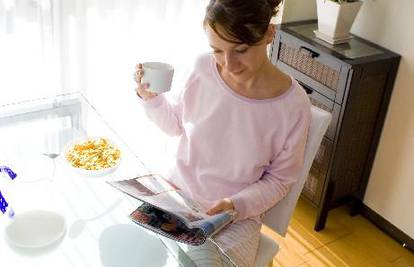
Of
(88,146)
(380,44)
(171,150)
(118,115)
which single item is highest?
(380,44)

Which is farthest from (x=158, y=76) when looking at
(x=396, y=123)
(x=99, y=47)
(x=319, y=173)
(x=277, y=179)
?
(x=396, y=123)

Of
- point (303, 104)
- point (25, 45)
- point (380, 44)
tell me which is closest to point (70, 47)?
point (25, 45)

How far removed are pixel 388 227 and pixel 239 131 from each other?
1.32m

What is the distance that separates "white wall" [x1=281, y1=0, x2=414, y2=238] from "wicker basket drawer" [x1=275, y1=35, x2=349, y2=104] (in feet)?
0.93

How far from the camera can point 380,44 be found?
2.22 meters

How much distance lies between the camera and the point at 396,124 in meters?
2.21

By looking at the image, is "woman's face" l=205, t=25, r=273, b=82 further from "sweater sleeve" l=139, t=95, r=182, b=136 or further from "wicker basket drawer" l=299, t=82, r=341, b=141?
"wicker basket drawer" l=299, t=82, r=341, b=141

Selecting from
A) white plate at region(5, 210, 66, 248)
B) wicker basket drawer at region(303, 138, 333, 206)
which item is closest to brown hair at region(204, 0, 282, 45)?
white plate at region(5, 210, 66, 248)

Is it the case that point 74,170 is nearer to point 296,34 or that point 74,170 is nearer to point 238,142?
point 238,142

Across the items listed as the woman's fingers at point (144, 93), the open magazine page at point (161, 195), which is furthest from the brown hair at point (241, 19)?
the open magazine page at point (161, 195)

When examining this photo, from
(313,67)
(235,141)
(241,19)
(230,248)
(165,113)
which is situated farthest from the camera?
(313,67)

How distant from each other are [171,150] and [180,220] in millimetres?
593

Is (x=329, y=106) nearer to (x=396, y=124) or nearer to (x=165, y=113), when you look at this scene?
(x=396, y=124)

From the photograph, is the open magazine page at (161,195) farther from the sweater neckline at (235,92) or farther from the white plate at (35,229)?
the sweater neckline at (235,92)
